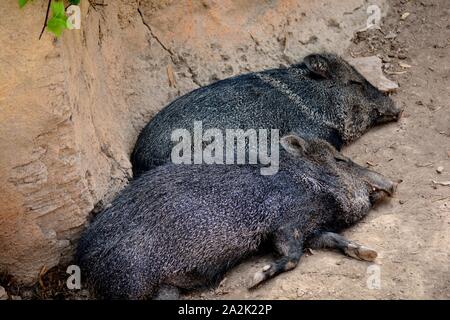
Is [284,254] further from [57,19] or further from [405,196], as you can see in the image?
[57,19]

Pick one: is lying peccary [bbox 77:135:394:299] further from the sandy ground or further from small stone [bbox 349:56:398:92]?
small stone [bbox 349:56:398:92]

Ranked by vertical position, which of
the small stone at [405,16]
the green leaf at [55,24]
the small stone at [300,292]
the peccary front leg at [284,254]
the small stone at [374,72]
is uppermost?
the green leaf at [55,24]

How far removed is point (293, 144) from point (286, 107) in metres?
0.77

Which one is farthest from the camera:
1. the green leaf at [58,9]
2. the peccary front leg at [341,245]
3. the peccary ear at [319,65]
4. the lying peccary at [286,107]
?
the peccary ear at [319,65]

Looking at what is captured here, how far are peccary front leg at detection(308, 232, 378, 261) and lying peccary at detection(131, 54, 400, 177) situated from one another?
83 cm

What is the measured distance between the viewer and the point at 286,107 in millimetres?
5422

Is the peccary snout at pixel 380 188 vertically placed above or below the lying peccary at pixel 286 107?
below

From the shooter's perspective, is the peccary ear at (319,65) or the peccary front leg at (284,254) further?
the peccary ear at (319,65)

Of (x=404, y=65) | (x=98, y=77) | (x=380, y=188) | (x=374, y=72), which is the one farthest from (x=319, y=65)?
(x=98, y=77)

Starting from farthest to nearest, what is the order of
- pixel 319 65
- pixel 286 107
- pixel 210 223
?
pixel 319 65 < pixel 286 107 < pixel 210 223

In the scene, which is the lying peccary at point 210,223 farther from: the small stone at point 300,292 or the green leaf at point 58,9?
the green leaf at point 58,9

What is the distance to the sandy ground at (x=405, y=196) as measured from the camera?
12.9 ft

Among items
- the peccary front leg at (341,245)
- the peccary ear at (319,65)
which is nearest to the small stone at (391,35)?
the peccary ear at (319,65)

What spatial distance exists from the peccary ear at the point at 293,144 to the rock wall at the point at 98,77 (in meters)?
1.00
